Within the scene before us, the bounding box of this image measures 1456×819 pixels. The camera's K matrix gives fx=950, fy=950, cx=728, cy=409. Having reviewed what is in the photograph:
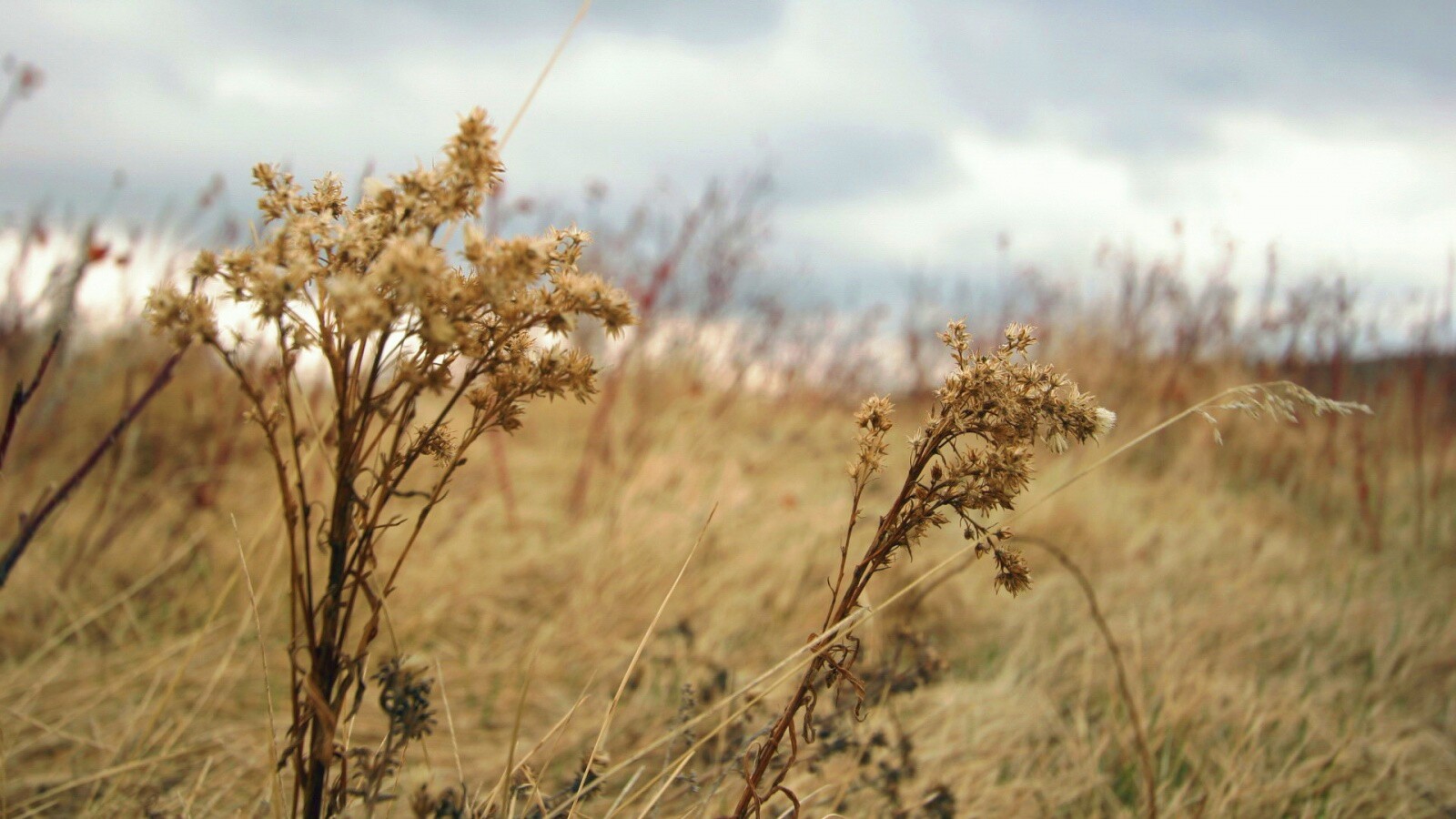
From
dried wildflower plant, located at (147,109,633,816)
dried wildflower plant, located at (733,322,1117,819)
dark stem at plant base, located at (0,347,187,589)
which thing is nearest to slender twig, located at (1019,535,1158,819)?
dried wildflower plant, located at (733,322,1117,819)

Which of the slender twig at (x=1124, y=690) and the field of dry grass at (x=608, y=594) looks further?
the slender twig at (x=1124, y=690)

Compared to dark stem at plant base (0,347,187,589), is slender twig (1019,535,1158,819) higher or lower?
higher

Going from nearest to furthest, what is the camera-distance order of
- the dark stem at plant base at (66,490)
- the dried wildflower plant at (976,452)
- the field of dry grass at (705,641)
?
1. the dried wildflower plant at (976,452)
2. the dark stem at plant base at (66,490)
3. the field of dry grass at (705,641)

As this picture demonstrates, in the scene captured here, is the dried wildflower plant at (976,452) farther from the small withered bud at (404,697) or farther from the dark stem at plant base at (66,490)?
the dark stem at plant base at (66,490)

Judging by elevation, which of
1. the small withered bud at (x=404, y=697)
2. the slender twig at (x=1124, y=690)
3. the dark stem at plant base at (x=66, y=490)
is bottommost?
the dark stem at plant base at (x=66, y=490)

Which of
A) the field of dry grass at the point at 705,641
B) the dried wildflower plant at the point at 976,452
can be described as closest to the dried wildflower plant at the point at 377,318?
the field of dry grass at the point at 705,641

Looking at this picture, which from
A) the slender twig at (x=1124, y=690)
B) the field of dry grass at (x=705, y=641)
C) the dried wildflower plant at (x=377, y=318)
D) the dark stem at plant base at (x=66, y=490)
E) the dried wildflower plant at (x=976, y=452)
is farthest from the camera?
the field of dry grass at (x=705, y=641)

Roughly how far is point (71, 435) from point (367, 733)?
8.60 feet

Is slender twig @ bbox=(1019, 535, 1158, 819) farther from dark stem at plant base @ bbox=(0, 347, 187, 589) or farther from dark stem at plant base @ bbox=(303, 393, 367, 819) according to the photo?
dark stem at plant base @ bbox=(0, 347, 187, 589)

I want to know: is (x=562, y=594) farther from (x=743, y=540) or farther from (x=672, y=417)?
(x=672, y=417)

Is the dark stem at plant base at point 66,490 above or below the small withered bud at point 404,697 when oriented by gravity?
below

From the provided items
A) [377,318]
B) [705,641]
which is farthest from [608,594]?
[377,318]

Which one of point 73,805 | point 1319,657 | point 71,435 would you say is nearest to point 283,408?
point 73,805

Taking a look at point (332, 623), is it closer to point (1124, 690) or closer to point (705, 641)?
point (1124, 690)
